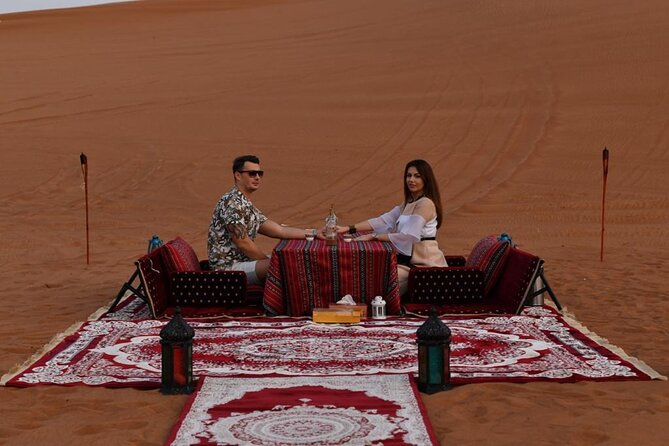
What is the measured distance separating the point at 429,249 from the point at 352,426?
4284 mm

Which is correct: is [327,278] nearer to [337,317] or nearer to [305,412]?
[337,317]

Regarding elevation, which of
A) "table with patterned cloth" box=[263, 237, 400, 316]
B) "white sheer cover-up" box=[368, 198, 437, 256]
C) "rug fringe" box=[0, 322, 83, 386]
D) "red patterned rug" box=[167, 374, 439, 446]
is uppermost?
"white sheer cover-up" box=[368, 198, 437, 256]

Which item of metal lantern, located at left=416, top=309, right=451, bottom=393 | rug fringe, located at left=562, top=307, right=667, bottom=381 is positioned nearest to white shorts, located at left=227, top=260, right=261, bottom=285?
rug fringe, located at left=562, top=307, right=667, bottom=381

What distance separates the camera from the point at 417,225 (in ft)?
31.7

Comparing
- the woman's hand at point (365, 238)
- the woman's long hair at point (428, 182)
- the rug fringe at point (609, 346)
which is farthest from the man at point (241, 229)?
the rug fringe at point (609, 346)

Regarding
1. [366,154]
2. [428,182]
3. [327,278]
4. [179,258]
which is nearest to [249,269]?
[179,258]

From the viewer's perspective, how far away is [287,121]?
2845 centimetres

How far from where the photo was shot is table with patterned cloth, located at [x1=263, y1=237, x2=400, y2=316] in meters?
9.31

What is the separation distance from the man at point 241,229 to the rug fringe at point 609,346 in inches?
101

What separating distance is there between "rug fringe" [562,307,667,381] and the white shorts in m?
2.69

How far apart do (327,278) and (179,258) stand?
4.52 feet

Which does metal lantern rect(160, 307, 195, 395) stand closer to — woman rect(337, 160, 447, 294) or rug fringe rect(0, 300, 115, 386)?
rug fringe rect(0, 300, 115, 386)

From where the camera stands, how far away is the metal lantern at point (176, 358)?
654 cm

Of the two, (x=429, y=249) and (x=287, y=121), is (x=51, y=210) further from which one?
(x=429, y=249)
